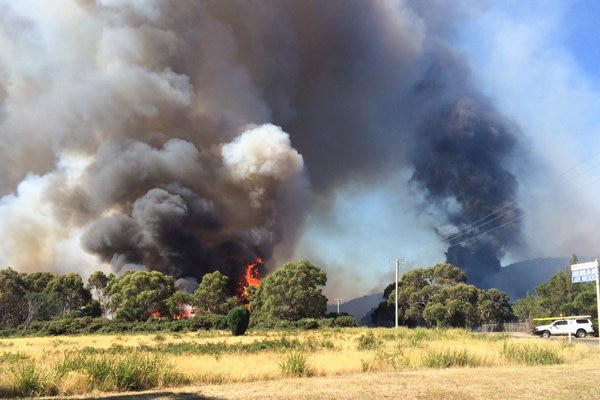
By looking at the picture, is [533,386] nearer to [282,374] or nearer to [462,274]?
[282,374]

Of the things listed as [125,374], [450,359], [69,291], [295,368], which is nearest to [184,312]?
[69,291]

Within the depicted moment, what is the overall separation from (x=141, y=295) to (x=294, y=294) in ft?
88.0

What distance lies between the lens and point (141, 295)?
82.6m

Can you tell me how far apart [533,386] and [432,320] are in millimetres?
74371

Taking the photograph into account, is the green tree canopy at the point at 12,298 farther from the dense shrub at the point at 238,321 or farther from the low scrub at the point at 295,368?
the low scrub at the point at 295,368

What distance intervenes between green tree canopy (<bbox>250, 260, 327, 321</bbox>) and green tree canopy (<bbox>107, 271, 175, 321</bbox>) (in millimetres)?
17932

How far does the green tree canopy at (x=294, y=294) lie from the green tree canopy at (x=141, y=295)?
17932 millimetres

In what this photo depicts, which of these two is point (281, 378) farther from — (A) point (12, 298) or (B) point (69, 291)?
(B) point (69, 291)

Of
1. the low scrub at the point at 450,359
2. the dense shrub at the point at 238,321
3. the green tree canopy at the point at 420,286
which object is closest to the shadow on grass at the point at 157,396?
the low scrub at the point at 450,359

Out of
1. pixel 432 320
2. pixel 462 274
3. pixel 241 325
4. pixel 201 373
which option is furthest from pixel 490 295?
pixel 201 373

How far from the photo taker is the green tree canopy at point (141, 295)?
8225cm

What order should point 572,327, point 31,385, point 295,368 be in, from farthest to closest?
1. point 572,327
2. point 295,368
3. point 31,385

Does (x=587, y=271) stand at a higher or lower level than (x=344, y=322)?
higher

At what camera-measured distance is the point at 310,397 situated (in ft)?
34.9
